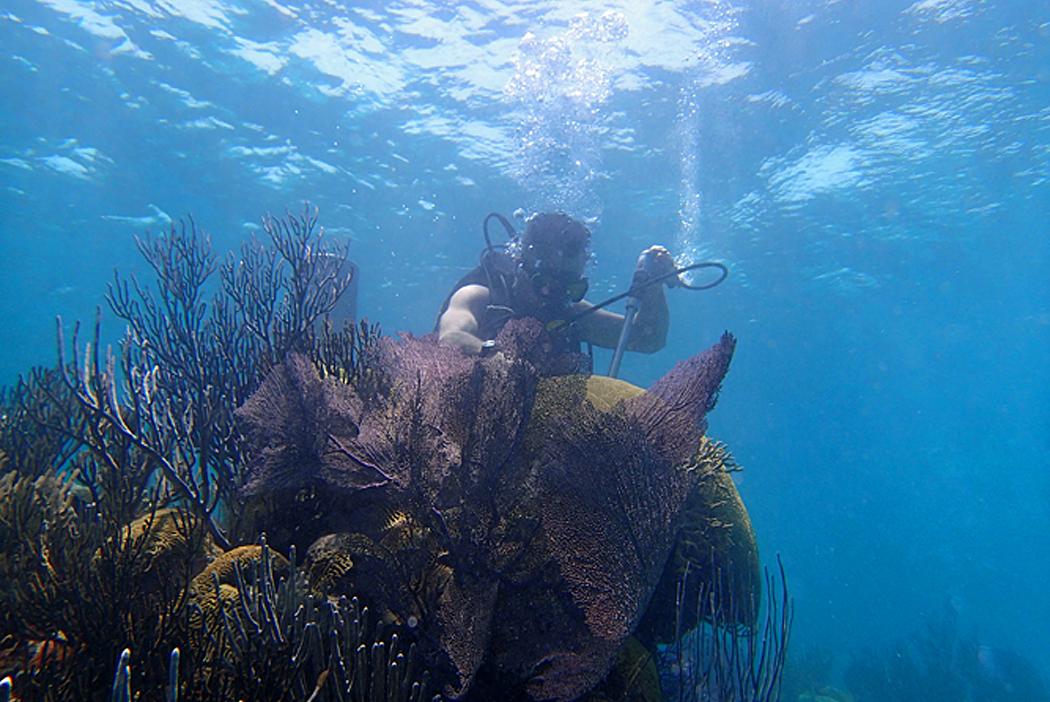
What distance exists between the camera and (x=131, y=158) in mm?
19562

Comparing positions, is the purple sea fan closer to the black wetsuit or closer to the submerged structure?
the submerged structure

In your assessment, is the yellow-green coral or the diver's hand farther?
the diver's hand

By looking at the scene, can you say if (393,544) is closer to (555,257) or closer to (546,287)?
(546,287)

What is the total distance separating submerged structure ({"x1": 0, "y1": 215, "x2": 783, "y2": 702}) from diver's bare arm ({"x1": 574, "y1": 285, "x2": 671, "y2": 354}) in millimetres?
3215

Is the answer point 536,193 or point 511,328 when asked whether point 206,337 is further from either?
point 536,193

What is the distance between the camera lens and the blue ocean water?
1359cm

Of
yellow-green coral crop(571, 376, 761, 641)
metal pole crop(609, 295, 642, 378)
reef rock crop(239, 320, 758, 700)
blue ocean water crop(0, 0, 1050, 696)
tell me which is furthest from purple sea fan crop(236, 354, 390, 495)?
blue ocean water crop(0, 0, 1050, 696)

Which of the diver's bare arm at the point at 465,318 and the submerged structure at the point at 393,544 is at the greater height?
the diver's bare arm at the point at 465,318

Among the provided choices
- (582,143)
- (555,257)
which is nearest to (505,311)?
(555,257)

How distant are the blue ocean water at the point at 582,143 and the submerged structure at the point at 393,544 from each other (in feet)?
40.3

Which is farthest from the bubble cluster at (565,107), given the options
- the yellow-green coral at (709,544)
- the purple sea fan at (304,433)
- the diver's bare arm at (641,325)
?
the purple sea fan at (304,433)

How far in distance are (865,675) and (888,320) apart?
70.4 ft

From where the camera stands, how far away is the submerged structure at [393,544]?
2533 millimetres

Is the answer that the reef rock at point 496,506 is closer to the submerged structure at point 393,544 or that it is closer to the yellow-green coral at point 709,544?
the submerged structure at point 393,544
